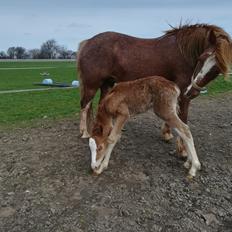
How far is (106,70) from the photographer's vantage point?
22.3ft

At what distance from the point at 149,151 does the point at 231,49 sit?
190 cm

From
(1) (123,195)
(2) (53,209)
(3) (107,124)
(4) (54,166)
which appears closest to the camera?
(2) (53,209)

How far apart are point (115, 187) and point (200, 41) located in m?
2.34

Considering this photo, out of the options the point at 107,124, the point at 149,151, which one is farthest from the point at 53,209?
the point at 149,151

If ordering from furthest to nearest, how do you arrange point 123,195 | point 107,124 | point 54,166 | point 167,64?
1. point 167,64
2. point 54,166
3. point 107,124
4. point 123,195

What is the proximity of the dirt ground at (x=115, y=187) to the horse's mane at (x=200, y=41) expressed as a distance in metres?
1.45

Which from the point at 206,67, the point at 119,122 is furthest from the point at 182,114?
the point at 119,122

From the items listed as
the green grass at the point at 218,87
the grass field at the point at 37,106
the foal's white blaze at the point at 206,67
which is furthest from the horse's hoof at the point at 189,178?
the green grass at the point at 218,87

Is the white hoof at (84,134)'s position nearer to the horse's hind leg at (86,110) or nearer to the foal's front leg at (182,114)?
the horse's hind leg at (86,110)

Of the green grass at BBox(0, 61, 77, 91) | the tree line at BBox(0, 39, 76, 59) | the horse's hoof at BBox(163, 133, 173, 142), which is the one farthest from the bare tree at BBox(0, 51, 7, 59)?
the horse's hoof at BBox(163, 133, 173, 142)

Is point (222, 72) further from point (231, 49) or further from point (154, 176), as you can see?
point (154, 176)

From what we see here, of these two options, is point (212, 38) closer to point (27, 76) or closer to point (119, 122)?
point (119, 122)

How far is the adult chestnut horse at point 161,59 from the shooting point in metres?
5.78

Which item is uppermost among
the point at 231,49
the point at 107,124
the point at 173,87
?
the point at 231,49
